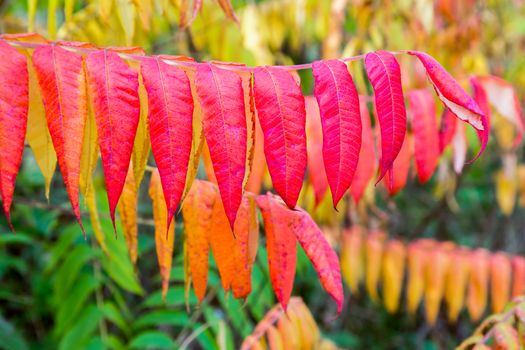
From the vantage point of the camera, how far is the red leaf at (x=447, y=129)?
5.45 feet

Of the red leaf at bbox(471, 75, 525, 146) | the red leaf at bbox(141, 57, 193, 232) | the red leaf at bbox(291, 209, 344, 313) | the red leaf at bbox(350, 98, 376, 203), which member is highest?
the red leaf at bbox(141, 57, 193, 232)

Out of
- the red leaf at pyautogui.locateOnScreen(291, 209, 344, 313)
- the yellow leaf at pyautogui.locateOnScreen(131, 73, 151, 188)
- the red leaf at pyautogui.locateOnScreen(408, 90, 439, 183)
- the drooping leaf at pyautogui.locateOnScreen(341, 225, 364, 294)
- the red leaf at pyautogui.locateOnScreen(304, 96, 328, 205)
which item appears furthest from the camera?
the drooping leaf at pyautogui.locateOnScreen(341, 225, 364, 294)

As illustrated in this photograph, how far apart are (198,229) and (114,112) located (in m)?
0.40

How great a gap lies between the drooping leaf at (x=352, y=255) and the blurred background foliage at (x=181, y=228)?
9cm

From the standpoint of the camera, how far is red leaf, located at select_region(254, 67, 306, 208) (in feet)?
3.32

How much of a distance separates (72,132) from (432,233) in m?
4.97

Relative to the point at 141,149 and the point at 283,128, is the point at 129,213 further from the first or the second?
the point at 283,128

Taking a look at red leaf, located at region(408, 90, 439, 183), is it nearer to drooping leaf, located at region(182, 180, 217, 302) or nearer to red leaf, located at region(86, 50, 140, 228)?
drooping leaf, located at region(182, 180, 217, 302)

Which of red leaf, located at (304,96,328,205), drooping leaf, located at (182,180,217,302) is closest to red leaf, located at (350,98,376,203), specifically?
red leaf, located at (304,96,328,205)

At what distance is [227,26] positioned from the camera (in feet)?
8.43

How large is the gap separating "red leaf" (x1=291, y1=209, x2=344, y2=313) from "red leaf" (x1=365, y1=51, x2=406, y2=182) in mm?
299

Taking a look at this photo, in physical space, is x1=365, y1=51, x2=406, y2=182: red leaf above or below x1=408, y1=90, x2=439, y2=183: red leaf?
above

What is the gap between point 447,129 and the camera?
168 cm

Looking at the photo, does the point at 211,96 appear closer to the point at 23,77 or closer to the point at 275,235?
the point at 23,77
